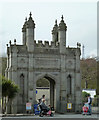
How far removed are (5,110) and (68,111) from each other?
7.09m

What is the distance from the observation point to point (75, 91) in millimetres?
39438

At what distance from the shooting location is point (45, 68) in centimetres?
3800

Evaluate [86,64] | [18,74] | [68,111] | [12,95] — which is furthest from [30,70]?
[86,64]

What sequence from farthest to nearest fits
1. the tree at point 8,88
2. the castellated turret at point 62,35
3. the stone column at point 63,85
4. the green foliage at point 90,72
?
1. the green foliage at point 90,72
2. the castellated turret at point 62,35
3. the stone column at point 63,85
4. the tree at point 8,88

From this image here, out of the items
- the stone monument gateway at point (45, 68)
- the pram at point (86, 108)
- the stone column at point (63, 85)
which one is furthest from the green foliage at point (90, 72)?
the pram at point (86, 108)

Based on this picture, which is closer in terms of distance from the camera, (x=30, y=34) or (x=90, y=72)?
(x=30, y=34)

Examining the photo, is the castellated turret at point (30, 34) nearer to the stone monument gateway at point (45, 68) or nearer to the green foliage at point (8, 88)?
the stone monument gateway at point (45, 68)

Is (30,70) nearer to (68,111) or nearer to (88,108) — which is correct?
(68,111)

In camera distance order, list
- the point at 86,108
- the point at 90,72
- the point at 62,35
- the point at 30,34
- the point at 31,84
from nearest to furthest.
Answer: the point at 86,108 < the point at 31,84 < the point at 30,34 < the point at 62,35 < the point at 90,72

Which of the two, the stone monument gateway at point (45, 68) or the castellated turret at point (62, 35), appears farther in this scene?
the castellated turret at point (62, 35)

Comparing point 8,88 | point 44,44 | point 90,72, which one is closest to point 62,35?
point 44,44

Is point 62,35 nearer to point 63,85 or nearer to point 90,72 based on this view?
point 63,85

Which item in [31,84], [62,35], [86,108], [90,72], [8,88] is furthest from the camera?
[90,72]

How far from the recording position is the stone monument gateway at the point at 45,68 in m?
37.3
